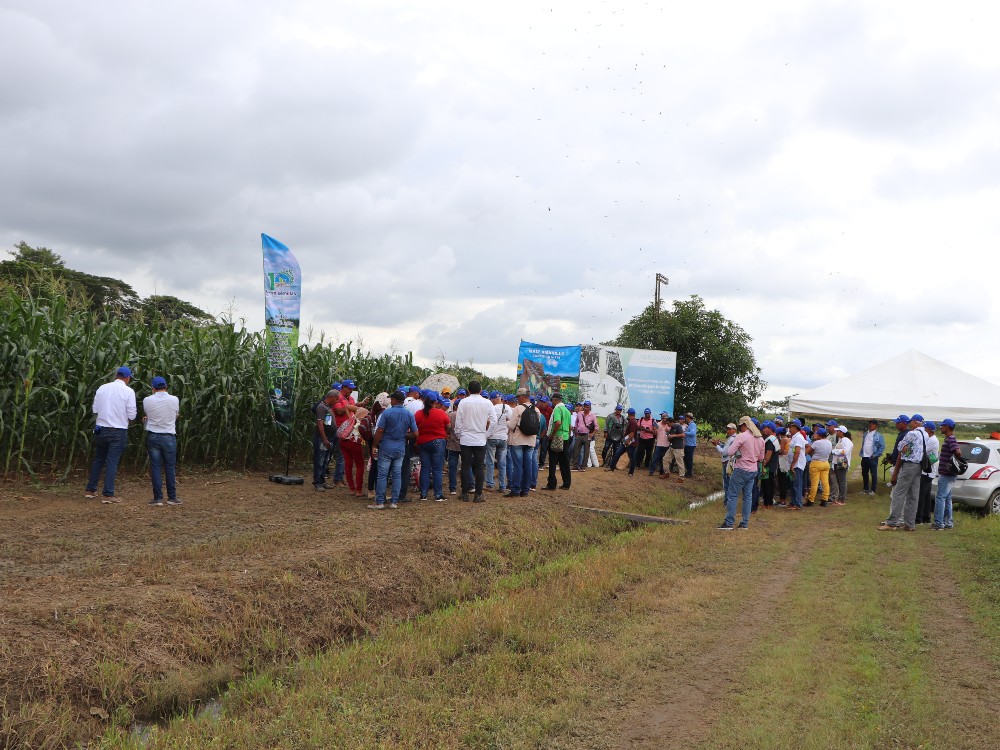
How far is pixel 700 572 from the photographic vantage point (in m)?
8.62

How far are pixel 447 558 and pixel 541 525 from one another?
2.77 m

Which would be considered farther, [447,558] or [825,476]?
[825,476]

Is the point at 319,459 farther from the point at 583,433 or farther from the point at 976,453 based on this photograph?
the point at 976,453

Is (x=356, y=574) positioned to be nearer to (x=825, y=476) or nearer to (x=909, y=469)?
(x=909, y=469)

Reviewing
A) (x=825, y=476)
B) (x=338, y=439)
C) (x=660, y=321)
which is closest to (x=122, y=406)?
(x=338, y=439)

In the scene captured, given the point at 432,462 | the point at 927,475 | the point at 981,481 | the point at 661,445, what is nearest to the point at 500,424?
the point at 432,462

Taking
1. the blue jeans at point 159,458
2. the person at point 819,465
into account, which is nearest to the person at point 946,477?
the person at point 819,465

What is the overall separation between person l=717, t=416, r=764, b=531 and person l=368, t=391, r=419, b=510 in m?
5.04

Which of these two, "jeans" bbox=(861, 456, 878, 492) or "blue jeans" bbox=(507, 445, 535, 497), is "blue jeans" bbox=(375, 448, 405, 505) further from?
"jeans" bbox=(861, 456, 878, 492)

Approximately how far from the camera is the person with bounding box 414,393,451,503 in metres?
11.3

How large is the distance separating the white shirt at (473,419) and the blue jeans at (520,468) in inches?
49.4

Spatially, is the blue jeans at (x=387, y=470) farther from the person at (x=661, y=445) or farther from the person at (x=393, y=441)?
the person at (x=661, y=445)

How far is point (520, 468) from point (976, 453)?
877 cm

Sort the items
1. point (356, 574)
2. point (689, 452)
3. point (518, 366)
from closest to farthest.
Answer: point (356, 574), point (689, 452), point (518, 366)
